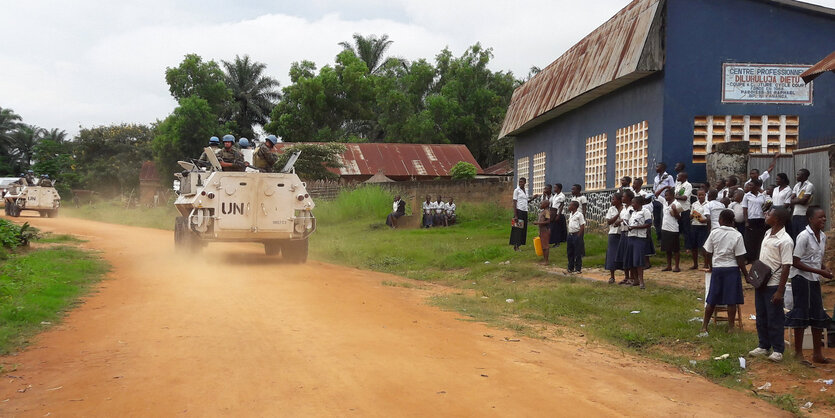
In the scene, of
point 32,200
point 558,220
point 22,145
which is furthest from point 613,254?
point 22,145

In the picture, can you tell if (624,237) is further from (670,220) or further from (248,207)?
(248,207)

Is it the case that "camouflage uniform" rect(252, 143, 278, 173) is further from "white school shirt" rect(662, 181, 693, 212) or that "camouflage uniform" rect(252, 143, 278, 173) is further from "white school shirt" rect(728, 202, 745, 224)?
"white school shirt" rect(728, 202, 745, 224)

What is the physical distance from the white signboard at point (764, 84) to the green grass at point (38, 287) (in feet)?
44.0

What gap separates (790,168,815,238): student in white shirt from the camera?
11977 millimetres

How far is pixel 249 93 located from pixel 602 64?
Answer: 44004 mm

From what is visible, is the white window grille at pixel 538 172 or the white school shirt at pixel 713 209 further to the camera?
the white window grille at pixel 538 172

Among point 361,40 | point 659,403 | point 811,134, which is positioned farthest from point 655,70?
point 361,40

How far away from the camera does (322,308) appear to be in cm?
919

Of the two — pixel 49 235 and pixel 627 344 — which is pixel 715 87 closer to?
pixel 627 344

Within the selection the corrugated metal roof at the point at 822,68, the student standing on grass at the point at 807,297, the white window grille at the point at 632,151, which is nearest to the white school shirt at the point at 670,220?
the corrugated metal roof at the point at 822,68

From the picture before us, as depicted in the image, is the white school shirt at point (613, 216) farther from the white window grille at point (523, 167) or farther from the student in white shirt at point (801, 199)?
the white window grille at point (523, 167)

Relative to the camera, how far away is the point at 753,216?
12.8 metres

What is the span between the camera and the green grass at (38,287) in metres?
7.79

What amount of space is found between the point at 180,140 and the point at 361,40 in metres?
17.4
